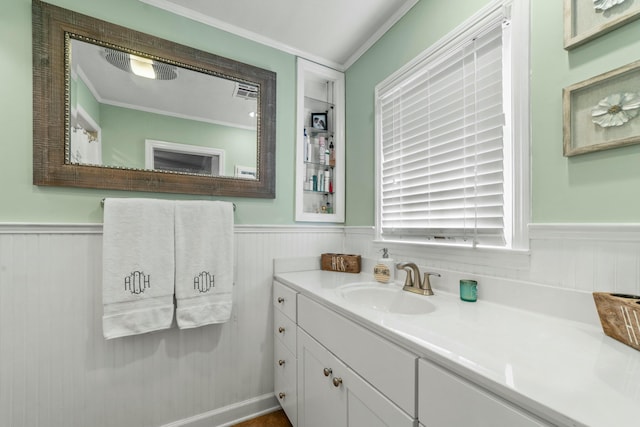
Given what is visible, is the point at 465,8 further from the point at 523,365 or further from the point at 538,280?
the point at 523,365

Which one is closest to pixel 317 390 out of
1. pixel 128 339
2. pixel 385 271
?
pixel 385 271

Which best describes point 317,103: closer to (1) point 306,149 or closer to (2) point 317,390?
(1) point 306,149

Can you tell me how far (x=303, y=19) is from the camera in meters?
1.56

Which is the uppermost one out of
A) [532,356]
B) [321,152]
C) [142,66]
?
[142,66]

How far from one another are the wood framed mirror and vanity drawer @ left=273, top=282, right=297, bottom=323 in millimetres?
593

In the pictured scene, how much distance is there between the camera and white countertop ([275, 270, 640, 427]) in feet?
1.40

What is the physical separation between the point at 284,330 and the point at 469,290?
0.97 metres

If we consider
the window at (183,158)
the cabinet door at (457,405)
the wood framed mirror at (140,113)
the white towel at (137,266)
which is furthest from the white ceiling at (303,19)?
the cabinet door at (457,405)

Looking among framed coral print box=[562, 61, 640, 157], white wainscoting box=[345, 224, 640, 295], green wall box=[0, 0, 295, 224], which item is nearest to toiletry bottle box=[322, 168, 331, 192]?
green wall box=[0, 0, 295, 224]

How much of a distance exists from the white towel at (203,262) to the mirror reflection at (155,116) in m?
0.25

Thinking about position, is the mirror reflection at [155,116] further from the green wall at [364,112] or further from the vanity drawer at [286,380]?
the vanity drawer at [286,380]

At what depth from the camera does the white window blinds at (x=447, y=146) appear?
1.06m

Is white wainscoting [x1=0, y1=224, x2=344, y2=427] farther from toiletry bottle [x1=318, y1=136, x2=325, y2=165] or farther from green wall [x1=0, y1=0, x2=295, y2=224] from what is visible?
toiletry bottle [x1=318, y1=136, x2=325, y2=165]

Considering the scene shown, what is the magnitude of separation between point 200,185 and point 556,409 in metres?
1.58
